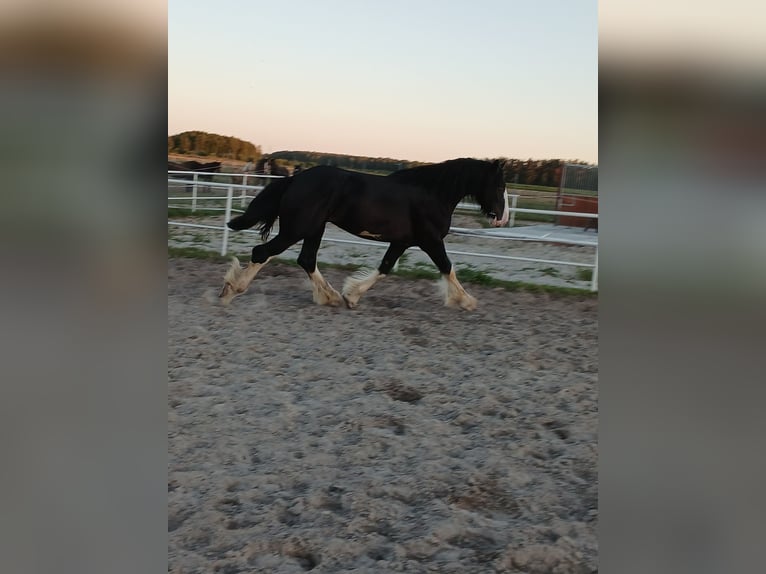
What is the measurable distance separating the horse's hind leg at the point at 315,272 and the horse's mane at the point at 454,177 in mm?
819

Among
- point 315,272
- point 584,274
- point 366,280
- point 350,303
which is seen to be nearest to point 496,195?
point 366,280

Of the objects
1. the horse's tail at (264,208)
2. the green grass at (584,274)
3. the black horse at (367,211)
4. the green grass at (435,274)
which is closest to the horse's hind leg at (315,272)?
the black horse at (367,211)

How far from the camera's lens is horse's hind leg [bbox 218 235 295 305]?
4.39 meters

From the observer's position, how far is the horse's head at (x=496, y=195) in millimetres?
4660

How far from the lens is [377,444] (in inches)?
93.0

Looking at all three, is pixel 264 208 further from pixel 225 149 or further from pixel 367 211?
pixel 225 149
